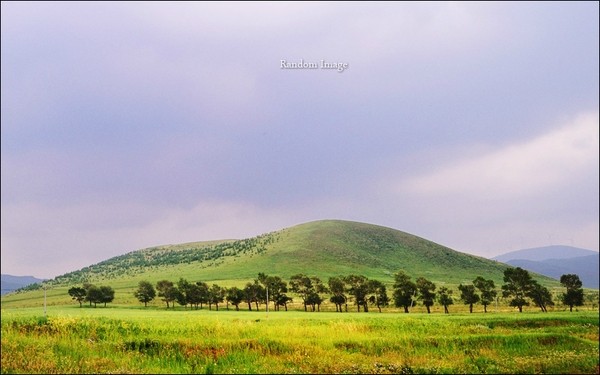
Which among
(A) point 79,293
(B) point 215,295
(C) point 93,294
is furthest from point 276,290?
(A) point 79,293

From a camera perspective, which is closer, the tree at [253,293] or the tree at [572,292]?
the tree at [572,292]

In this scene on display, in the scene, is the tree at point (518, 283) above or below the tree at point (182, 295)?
above

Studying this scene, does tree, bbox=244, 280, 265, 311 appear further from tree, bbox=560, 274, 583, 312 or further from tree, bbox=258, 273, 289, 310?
tree, bbox=560, 274, 583, 312

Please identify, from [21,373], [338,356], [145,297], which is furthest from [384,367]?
[145,297]

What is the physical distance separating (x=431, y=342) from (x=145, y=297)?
13775cm

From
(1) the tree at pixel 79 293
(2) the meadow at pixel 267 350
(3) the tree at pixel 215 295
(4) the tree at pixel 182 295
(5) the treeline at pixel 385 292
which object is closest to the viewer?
(2) the meadow at pixel 267 350

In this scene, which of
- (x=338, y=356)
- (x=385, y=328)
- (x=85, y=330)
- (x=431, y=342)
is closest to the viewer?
(x=338, y=356)

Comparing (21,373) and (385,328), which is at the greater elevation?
(21,373)

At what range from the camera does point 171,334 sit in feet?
86.5

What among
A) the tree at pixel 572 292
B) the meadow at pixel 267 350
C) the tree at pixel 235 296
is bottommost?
the tree at pixel 235 296

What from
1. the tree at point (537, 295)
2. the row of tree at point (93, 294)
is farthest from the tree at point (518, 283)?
the row of tree at point (93, 294)

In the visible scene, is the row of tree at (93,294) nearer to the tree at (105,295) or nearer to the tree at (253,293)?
the tree at (105,295)

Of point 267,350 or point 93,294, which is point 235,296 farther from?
point 267,350

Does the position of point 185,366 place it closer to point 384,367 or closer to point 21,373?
point 21,373
